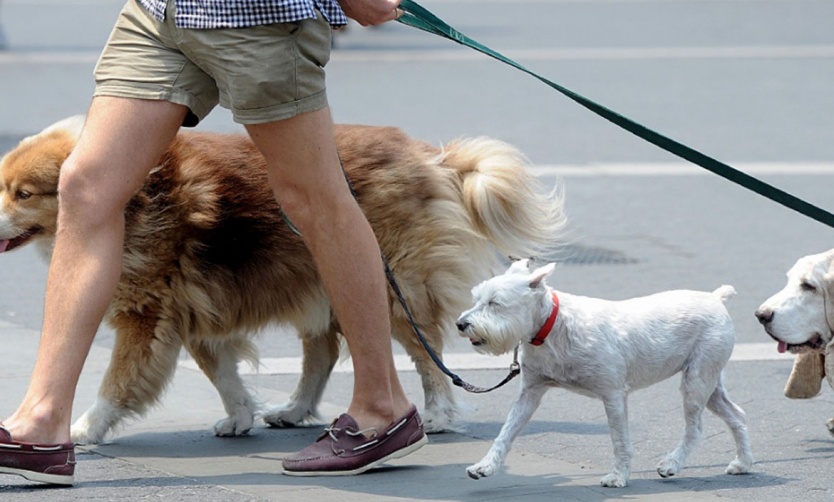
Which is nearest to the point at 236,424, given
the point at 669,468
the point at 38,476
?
the point at 38,476

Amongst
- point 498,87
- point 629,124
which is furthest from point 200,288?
point 498,87

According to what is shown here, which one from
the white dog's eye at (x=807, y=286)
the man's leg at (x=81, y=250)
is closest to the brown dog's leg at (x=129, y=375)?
the man's leg at (x=81, y=250)

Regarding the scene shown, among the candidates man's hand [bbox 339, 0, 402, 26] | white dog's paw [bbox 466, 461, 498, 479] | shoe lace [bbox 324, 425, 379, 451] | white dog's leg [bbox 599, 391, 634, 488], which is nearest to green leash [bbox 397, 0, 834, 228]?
man's hand [bbox 339, 0, 402, 26]

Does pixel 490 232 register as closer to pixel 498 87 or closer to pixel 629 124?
pixel 629 124

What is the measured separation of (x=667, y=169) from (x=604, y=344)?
21.5 ft

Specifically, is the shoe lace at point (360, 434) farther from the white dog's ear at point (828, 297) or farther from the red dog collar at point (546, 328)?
the white dog's ear at point (828, 297)

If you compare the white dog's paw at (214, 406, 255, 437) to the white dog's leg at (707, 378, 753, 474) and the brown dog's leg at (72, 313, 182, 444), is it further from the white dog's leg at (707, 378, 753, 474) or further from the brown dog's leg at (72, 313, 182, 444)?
the white dog's leg at (707, 378, 753, 474)

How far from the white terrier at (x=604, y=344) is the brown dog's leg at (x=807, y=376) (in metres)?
0.54

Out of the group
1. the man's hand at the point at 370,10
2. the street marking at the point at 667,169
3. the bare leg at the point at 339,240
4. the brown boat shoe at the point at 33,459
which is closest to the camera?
the brown boat shoe at the point at 33,459

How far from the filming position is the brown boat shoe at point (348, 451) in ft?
13.9

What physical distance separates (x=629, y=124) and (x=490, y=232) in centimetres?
97

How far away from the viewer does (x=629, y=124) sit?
169 inches

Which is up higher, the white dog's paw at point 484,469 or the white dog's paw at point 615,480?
the white dog's paw at point 484,469

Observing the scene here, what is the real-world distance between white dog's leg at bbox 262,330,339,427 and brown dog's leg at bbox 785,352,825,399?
1.73m
